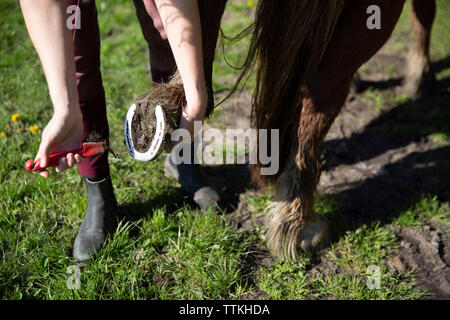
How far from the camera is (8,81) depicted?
2828 millimetres

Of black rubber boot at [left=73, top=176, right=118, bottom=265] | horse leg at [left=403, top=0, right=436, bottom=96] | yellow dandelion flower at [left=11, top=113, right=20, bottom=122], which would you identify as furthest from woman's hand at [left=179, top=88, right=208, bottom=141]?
horse leg at [left=403, top=0, right=436, bottom=96]

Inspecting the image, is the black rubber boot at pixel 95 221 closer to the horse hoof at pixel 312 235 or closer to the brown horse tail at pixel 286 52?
the brown horse tail at pixel 286 52

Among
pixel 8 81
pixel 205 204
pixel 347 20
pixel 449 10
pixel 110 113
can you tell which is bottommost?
pixel 205 204

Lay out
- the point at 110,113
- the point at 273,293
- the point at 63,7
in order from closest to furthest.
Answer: the point at 63,7
the point at 273,293
the point at 110,113

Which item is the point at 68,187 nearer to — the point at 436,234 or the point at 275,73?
the point at 275,73

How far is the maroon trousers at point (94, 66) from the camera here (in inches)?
61.4

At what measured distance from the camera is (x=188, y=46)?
1216 mm

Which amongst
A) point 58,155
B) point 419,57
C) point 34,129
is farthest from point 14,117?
point 419,57

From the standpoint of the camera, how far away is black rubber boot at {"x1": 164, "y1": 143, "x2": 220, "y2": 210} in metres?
2.09

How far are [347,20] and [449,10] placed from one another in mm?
3651

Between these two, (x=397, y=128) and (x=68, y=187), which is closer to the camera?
(x=68, y=187)

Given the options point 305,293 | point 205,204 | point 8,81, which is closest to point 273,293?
point 305,293

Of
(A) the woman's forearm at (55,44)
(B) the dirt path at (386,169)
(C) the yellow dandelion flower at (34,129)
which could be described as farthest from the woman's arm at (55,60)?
(C) the yellow dandelion flower at (34,129)

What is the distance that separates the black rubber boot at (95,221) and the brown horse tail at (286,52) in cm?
81
